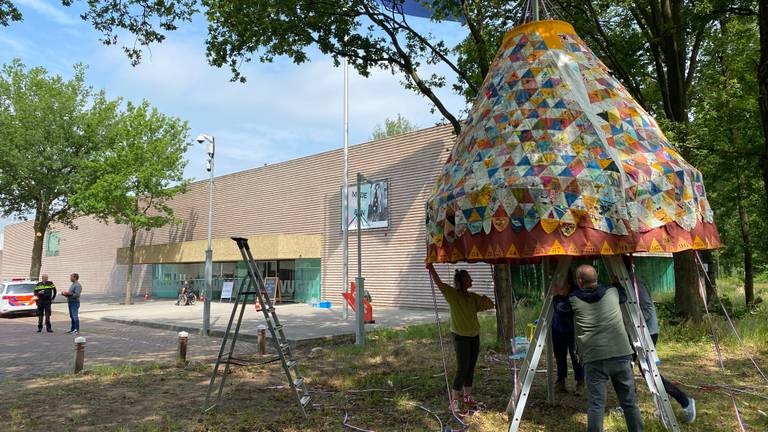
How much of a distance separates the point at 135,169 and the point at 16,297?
9.91m

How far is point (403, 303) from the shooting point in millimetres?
24266

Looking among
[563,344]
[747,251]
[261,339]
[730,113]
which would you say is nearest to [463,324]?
[563,344]

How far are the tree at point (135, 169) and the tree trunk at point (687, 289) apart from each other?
2790 cm

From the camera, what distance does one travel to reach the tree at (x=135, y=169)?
30344mm

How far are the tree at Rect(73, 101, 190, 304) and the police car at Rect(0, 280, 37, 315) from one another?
6.52m

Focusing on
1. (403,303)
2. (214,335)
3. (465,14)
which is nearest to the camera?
(465,14)

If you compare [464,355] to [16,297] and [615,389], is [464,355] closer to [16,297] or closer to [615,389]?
[615,389]

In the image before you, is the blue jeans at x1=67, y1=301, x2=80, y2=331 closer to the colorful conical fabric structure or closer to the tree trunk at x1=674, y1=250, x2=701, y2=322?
the colorful conical fabric structure

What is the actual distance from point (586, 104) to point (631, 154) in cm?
74

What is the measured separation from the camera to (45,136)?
32656 millimetres

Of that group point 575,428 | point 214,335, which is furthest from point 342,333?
point 575,428

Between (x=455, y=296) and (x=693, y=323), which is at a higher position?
(x=455, y=296)

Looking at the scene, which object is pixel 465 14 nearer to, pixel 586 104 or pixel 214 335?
pixel 586 104

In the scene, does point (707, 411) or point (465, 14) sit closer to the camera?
point (707, 411)
